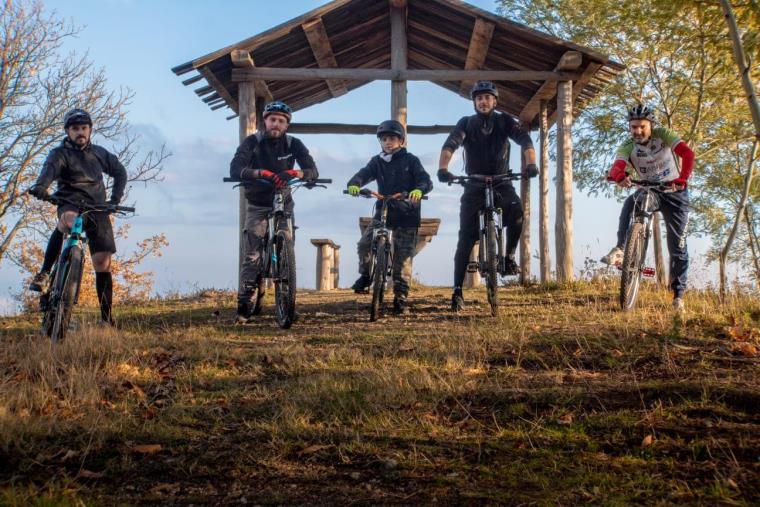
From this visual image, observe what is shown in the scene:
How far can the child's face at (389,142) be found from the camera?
891cm

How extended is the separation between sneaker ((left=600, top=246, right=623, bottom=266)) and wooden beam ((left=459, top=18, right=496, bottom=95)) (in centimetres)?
640

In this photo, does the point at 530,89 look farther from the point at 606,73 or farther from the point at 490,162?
the point at 490,162

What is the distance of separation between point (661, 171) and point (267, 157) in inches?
185

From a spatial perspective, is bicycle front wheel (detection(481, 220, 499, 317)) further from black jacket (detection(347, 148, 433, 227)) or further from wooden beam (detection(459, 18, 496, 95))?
wooden beam (detection(459, 18, 496, 95))

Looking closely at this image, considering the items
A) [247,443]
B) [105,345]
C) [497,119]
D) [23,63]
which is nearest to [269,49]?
[497,119]

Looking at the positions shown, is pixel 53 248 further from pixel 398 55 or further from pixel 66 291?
pixel 398 55

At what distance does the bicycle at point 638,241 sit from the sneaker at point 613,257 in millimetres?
79

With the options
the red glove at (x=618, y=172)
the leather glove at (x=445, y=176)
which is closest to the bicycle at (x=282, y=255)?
the leather glove at (x=445, y=176)

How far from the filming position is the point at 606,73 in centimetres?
1377

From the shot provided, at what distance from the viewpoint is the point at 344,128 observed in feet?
54.5

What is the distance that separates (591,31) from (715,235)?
11798 mm

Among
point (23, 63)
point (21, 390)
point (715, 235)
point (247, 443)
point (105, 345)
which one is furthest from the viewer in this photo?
point (715, 235)

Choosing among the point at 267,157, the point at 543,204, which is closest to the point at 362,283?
the point at 267,157

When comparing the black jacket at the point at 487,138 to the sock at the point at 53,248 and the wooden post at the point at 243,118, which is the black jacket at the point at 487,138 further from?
the wooden post at the point at 243,118
